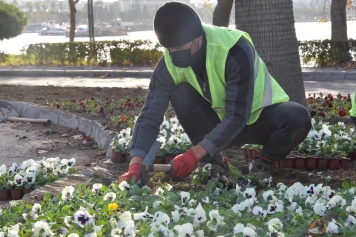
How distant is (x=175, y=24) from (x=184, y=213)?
122cm

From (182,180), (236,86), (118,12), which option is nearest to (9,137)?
(182,180)

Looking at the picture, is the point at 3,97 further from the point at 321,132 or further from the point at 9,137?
the point at 321,132

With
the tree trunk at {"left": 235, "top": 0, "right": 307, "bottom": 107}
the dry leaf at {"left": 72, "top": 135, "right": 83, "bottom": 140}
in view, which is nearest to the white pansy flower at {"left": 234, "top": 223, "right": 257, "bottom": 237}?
the tree trunk at {"left": 235, "top": 0, "right": 307, "bottom": 107}

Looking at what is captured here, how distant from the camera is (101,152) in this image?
6.91 m

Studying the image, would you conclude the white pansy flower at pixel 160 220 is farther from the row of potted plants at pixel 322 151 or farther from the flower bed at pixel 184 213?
the row of potted plants at pixel 322 151

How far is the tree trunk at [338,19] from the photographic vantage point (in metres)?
19.2

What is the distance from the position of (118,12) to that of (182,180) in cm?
7656

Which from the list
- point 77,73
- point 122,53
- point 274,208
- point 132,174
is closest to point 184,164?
point 132,174

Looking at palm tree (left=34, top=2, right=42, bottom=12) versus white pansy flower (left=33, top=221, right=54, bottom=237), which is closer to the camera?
white pansy flower (left=33, top=221, right=54, bottom=237)

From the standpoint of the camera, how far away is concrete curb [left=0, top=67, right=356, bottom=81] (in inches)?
627

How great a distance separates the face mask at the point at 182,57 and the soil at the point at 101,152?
0.88 m

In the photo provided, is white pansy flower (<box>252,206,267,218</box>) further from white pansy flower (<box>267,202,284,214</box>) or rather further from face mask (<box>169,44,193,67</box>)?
face mask (<box>169,44,193,67</box>)

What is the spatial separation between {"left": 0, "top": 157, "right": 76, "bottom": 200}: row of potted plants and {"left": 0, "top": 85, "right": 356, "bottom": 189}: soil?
399mm

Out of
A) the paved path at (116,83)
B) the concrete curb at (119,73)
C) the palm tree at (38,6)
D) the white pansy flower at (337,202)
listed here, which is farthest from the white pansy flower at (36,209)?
the palm tree at (38,6)
